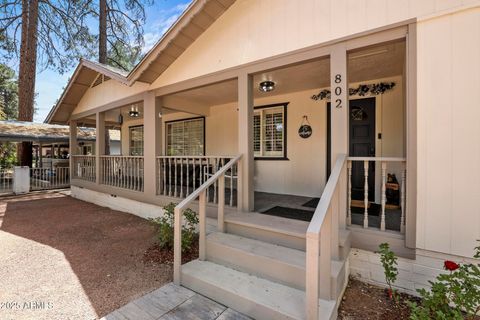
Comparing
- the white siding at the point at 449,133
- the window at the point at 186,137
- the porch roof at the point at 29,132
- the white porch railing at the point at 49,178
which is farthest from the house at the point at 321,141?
the white porch railing at the point at 49,178

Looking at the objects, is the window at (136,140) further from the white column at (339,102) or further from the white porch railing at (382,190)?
the white column at (339,102)

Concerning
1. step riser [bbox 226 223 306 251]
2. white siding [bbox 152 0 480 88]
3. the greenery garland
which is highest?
white siding [bbox 152 0 480 88]

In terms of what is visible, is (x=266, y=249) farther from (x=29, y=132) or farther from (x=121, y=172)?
(x=29, y=132)

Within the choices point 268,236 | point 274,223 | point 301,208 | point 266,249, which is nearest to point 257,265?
point 266,249

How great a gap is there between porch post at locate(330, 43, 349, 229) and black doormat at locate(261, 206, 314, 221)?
786 mm

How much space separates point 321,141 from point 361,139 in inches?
32.2

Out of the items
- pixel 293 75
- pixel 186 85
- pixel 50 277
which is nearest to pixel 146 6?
pixel 186 85

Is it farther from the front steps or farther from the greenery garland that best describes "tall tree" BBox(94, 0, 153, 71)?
the front steps

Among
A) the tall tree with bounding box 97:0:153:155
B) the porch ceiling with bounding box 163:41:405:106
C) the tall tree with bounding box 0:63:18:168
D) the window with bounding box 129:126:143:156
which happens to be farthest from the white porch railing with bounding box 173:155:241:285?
the tall tree with bounding box 0:63:18:168

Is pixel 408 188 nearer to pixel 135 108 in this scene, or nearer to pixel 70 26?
pixel 135 108

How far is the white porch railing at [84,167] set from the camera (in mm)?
7957

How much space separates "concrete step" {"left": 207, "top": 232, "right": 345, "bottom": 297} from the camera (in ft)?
7.95

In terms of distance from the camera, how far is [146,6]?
10172mm

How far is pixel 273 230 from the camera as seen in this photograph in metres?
3.05
